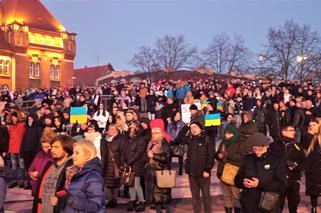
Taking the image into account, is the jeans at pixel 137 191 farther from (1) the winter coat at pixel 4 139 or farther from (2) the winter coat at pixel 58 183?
(1) the winter coat at pixel 4 139

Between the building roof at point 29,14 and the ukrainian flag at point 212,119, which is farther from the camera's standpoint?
the building roof at point 29,14

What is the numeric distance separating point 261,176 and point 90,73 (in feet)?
339

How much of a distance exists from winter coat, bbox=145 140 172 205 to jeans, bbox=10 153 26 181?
538 centimetres

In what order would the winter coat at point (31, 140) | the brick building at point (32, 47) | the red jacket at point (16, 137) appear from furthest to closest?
the brick building at point (32, 47) → the red jacket at point (16, 137) → the winter coat at point (31, 140)

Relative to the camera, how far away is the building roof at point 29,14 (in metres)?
72.0

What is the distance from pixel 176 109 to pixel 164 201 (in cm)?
861

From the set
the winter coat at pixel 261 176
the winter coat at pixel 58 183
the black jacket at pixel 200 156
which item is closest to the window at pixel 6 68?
the black jacket at pixel 200 156

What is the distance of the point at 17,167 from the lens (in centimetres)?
1312

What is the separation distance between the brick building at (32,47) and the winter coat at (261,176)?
6484 cm

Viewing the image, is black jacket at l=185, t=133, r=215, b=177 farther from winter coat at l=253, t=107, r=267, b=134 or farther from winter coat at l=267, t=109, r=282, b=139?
winter coat at l=253, t=107, r=267, b=134

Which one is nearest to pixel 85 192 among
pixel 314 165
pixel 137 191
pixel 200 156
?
pixel 200 156

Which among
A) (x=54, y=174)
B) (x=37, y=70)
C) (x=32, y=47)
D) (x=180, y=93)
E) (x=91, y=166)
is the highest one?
(x=32, y=47)

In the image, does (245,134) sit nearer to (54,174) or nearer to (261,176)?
(261,176)

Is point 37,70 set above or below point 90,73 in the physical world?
below
